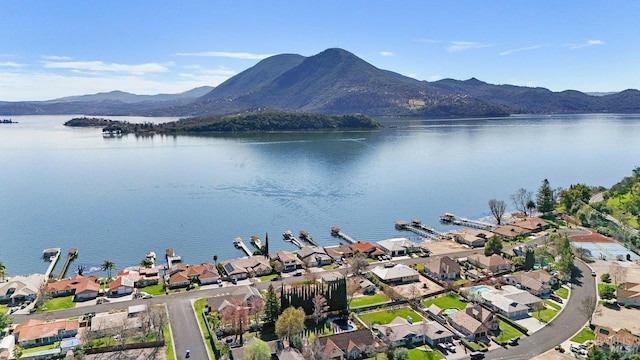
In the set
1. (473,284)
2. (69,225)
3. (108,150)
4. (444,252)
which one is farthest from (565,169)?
(108,150)

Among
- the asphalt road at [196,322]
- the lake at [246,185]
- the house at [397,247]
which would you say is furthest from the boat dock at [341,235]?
the asphalt road at [196,322]

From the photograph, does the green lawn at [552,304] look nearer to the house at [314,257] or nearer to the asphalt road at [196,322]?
the asphalt road at [196,322]

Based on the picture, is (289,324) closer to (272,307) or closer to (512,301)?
(272,307)

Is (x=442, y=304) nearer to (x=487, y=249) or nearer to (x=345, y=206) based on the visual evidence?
(x=487, y=249)

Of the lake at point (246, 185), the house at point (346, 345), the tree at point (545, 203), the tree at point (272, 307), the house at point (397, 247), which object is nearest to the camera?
the house at point (346, 345)

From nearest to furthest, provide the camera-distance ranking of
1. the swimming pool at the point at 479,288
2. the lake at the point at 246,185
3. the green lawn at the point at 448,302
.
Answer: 1. the green lawn at the point at 448,302
2. the swimming pool at the point at 479,288
3. the lake at the point at 246,185

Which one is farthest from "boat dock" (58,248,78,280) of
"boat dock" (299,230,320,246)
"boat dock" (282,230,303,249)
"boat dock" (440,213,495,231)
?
"boat dock" (440,213,495,231)
